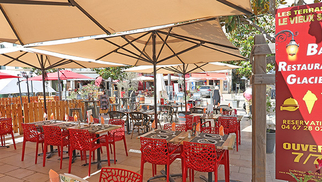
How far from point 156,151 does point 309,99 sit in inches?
93.4

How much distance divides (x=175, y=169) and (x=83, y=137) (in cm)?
214

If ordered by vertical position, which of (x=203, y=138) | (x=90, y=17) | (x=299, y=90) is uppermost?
(x=90, y=17)

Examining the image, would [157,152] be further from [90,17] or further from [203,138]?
[90,17]

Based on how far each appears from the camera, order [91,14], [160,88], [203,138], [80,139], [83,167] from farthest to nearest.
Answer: [160,88]
[83,167]
[80,139]
[203,138]
[91,14]

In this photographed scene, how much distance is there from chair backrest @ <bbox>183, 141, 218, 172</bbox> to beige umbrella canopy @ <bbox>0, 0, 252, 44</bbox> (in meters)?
1.94

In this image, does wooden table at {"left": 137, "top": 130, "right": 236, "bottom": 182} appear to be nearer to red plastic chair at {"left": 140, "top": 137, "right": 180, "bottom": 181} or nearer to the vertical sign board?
red plastic chair at {"left": 140, "top": 137, "right": 180, "bottom": 181}

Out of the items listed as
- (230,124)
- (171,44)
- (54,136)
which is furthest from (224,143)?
(54,136)

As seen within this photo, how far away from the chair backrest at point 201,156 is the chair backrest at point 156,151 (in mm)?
398

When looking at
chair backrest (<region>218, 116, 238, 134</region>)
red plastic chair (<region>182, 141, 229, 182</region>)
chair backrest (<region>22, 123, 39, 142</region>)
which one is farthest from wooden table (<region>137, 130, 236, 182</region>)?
chair backrest (<region>22, 123, 39, 142</region>)

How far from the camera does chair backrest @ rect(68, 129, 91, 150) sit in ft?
14.8

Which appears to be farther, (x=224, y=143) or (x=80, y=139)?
(x=80, y=139)

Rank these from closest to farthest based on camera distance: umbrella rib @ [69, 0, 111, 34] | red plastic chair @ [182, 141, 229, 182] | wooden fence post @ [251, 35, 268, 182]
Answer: umbrella rib @ [69, 0, 111, 34] → wooden fence post @ [251, 35, 268, 182] → red plastic chair @ [182, 141, 229, 182]

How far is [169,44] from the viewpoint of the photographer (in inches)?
228

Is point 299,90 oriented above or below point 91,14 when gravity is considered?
below
